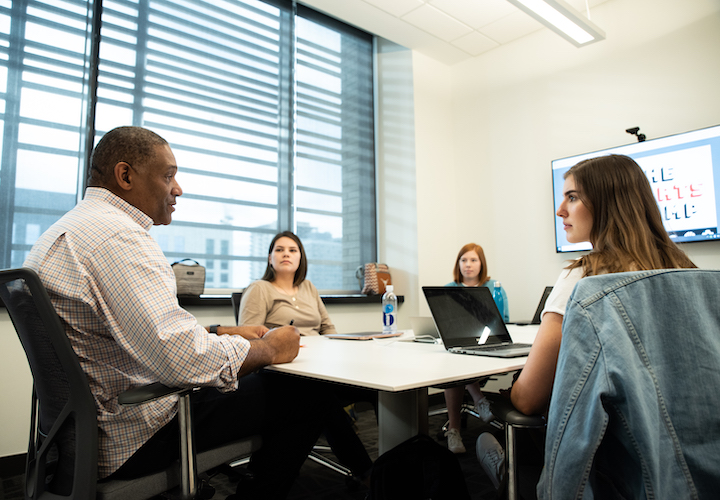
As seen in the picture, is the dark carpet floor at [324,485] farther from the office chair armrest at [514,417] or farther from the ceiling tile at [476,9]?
the ceiling tile at [476,9]

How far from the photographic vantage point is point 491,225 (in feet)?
13.8

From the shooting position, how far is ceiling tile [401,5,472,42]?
374 cm

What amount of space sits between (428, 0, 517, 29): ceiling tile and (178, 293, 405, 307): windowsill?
2.34 metres

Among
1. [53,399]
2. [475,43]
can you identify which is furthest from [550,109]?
[53,399]

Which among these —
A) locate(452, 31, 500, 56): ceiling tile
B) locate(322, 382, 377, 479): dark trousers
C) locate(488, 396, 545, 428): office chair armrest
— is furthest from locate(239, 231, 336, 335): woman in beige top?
locate(452, 31, 500, 56): ceiling tile

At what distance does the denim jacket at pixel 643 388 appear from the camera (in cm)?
74

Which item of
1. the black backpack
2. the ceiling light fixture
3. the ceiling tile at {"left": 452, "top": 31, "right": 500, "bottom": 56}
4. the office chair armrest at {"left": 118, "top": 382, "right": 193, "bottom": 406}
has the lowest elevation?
the black backpack

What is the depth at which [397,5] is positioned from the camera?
3656 millimetres

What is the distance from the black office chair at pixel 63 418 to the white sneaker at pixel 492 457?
2.45 ft

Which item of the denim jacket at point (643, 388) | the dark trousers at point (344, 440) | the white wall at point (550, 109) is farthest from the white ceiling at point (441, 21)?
the denim jacket at point (643, 388)

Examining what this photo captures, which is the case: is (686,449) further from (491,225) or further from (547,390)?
(491,225)

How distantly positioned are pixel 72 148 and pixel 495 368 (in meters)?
2.72

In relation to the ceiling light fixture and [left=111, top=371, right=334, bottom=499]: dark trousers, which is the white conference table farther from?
the ceiling light fixture

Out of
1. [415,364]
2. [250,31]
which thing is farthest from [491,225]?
[415,364]
